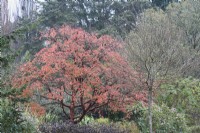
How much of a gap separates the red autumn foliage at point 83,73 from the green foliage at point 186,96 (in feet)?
7.74

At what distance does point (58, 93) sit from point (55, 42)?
5.86 feet

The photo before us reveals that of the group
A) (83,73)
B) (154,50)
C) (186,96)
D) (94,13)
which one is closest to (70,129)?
(83,73)

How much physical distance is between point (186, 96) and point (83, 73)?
480cm

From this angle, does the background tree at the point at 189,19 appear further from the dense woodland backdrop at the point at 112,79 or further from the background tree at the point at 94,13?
the background tree at the point at 94,13

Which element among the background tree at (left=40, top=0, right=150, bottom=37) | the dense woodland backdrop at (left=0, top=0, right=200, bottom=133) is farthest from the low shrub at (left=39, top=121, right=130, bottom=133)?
the background tree at (left=40, top=0, right=150, bottom=37)

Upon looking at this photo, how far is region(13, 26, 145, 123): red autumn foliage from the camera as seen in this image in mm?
10273

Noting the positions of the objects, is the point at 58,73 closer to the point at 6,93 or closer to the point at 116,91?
the point at 116,91

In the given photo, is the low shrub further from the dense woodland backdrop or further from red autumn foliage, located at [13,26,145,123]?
red autumn foliage, located at [13,26,145,123]

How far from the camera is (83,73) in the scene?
10.2 meters

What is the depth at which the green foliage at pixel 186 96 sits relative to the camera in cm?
1251

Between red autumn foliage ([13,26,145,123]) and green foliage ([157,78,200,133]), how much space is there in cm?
236

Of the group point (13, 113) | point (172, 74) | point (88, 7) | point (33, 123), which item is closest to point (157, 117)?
point (172, 74)

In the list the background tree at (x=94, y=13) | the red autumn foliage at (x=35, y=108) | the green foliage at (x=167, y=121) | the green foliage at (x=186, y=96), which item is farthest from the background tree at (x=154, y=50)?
the background tree at (x=94, y=13)

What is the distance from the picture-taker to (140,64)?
30.7ft
